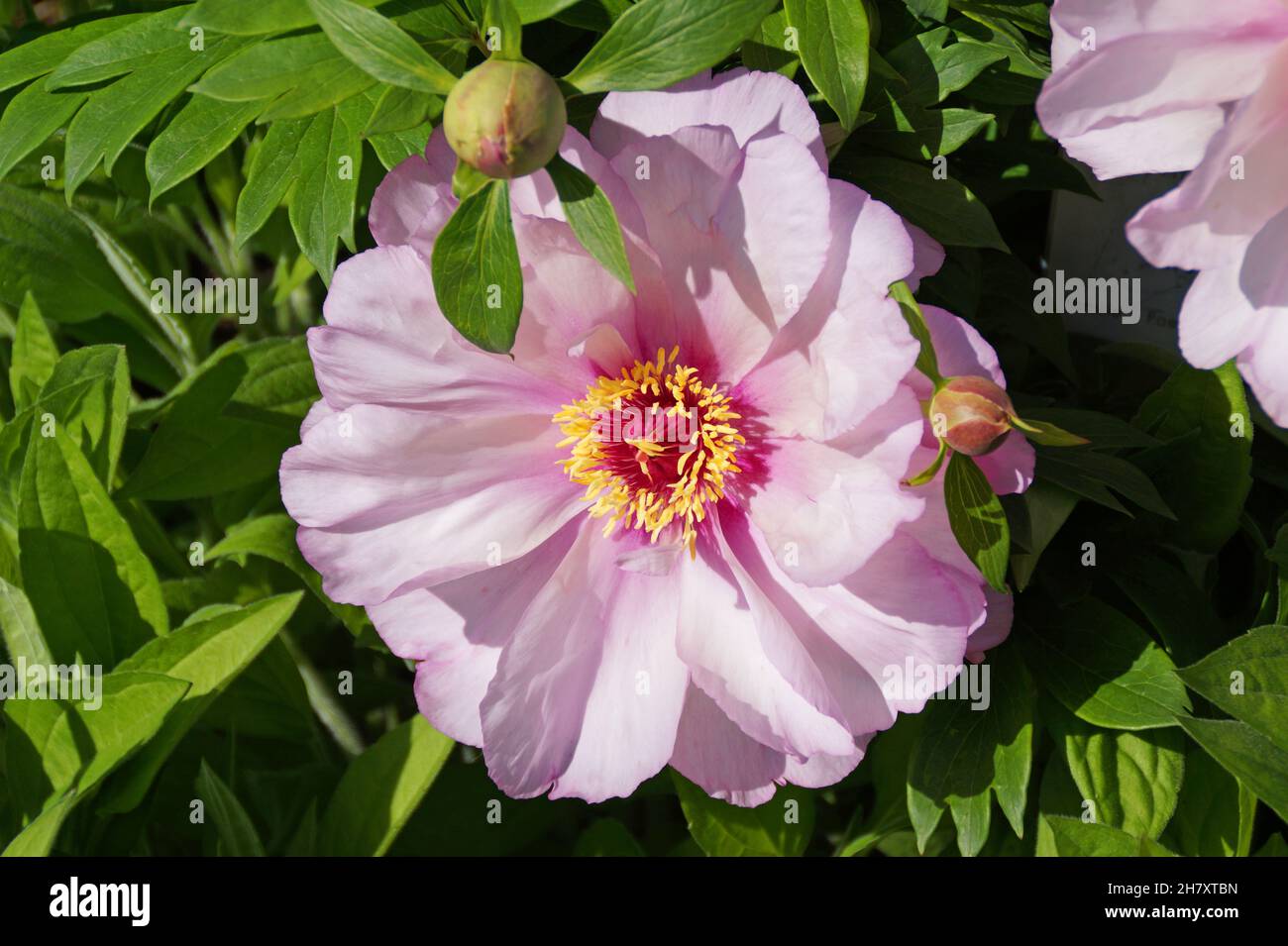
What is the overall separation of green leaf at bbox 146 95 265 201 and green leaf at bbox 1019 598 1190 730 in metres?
0.61

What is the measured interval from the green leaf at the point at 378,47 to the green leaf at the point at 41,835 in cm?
51

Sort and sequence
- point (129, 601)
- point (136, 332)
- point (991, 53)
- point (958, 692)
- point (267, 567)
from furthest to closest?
point (136, 332) → point (267, 567) → point (129, 601) → point (958, 692) → point (991, 53)

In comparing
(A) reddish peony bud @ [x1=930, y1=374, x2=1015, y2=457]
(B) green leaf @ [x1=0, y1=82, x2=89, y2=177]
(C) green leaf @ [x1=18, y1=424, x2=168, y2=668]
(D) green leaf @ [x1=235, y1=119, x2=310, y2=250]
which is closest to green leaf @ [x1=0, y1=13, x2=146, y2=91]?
(B) green leaf @ [x1=0, y1=82, x2=89, y2=177]

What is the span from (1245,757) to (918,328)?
1.02 ft

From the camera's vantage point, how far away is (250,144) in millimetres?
994

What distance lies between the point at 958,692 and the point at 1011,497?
0.17 metres

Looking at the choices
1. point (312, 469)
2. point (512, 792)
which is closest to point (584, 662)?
point (512, 792)

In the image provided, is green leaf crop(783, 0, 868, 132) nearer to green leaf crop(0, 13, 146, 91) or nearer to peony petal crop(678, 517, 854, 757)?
peony petal crop(678, 517, 854, 757)

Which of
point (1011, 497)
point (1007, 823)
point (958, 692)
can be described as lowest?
point (1007, 823)

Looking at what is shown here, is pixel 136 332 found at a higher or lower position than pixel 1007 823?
higher

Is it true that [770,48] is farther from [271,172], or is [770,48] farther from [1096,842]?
[1096,842]

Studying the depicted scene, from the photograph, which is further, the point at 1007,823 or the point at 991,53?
the point at 1007,823

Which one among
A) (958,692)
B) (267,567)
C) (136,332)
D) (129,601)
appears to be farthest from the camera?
(136,332)

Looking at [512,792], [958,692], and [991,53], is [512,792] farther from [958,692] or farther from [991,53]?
[991,53]
